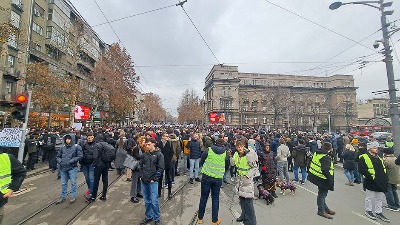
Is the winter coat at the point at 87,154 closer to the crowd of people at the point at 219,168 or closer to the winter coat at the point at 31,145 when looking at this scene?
the crowd of people at the point at 219,168

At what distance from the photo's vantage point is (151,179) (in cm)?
523

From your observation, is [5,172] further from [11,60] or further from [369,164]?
[11,60]

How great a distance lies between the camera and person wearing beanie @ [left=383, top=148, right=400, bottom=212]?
22.4ft

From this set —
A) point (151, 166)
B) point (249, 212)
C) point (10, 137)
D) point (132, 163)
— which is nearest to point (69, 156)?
point (132, 163)

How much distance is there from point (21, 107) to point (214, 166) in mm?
6358

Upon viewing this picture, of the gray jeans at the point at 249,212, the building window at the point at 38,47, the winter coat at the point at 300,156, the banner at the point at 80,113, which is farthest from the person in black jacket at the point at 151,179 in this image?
the building window at the point at 38,47

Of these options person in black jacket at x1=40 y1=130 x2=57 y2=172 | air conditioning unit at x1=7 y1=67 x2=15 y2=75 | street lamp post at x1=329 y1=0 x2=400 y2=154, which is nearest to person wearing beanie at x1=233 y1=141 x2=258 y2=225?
street lamp post at x1=329 y1=0 x2=400 y2=154

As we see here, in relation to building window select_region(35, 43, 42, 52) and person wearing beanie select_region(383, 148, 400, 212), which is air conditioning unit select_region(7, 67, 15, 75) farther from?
person wearing beanie select_region(383, 148, 400, 212)

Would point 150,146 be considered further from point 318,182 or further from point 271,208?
point 318,182

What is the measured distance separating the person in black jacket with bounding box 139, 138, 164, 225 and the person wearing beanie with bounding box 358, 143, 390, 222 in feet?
18.5

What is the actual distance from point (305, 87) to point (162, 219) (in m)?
85.4

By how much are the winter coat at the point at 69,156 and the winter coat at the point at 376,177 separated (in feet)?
26.8

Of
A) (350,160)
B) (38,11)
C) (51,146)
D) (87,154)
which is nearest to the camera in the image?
(87,154)

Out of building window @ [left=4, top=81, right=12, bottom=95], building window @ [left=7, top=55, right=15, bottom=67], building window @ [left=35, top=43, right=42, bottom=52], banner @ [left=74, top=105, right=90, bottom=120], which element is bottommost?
banner @ [left=74, top=105, right=90, bottom=120]
